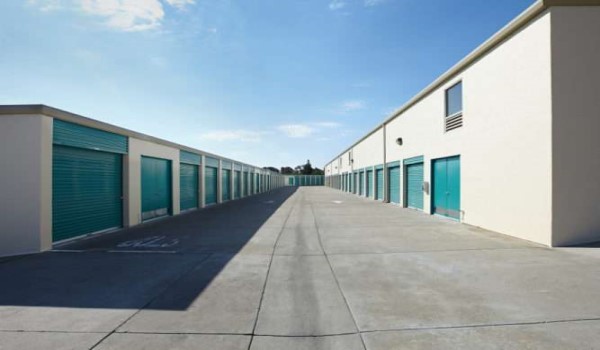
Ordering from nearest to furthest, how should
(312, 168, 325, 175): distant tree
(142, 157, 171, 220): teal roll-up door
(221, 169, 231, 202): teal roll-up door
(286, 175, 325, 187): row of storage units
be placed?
(142, 157, 171, 220): teal roll-up door → (221, 169, 231, 202): teal roll-up door → (286, 175, 325, 187): row of storage units → (312, 168, 325, 175): distant tree

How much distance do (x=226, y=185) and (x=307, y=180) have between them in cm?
6296

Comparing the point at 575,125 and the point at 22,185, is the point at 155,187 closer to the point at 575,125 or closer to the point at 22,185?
the point at 22,185

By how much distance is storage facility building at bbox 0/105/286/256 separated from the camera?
8.16 m

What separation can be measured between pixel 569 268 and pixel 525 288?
1.87 metres

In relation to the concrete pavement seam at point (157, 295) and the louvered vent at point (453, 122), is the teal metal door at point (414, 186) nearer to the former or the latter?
the louvered vent at point (453, 122)

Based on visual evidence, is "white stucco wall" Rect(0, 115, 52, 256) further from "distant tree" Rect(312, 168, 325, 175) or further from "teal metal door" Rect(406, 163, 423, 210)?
"distant tree" Rect(312, 168, 325, 175)

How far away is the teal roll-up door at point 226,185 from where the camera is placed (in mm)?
26359

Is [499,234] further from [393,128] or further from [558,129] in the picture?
[393,128]

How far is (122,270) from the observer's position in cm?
633

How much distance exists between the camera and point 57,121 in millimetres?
8992

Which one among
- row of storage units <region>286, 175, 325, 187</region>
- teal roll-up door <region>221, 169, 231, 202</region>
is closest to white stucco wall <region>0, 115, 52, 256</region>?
teal roll-up door <region>221, 169, 231, 202</region>

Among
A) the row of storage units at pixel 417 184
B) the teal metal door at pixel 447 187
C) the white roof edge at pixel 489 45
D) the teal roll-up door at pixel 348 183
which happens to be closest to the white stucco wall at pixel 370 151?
the row of storage units at pixel 417 184

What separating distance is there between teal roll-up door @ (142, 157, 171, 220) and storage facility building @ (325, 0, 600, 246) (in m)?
13.5

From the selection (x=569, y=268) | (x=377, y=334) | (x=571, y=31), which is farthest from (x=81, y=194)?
(x=571, y=31)
